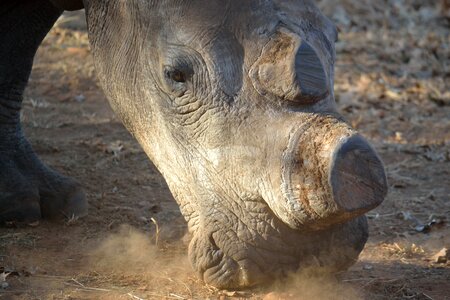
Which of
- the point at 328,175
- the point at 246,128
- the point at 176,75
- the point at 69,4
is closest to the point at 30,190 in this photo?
the point at 69,4

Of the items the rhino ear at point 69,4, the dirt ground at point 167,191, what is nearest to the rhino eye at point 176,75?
the dirt ground at point 167,191

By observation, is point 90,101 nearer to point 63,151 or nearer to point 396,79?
point 63,151

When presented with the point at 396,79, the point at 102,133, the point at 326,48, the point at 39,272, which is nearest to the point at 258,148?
the point at 326,48

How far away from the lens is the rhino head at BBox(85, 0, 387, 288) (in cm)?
323

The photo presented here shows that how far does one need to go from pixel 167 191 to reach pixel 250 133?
2346 mm

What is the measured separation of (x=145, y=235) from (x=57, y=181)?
647 mm

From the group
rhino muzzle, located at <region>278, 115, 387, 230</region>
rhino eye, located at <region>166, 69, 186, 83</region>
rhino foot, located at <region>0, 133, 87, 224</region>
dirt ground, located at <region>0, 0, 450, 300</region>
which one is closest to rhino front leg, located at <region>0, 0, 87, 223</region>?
rhino foot, located at <region>0, 133, 87, 224</region>

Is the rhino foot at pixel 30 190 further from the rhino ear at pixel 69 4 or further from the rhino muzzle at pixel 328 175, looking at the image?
the rhino muzzle at pixel 328 175

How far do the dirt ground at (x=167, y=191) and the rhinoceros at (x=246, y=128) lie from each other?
263 mm

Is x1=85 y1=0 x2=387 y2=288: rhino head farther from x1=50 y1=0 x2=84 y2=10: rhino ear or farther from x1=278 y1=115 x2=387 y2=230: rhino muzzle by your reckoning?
x1=50 y1=0 x2=84 y2=10: rhino ear

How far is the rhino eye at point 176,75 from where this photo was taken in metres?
3.64

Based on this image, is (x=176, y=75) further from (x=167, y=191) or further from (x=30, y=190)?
(x=167, y=191)

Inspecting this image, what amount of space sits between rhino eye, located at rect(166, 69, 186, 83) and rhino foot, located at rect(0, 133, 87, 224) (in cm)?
166

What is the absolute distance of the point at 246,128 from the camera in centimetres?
341
